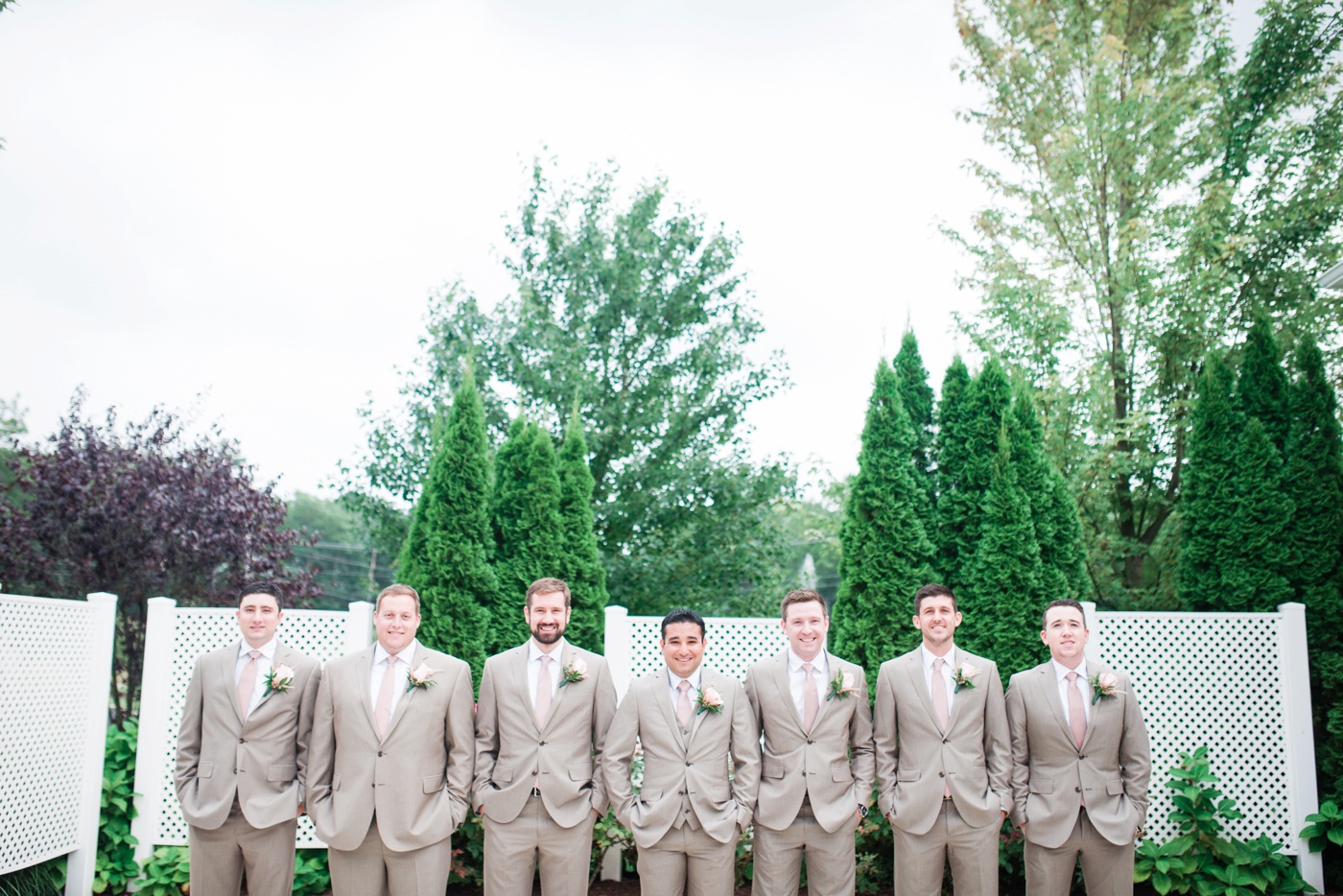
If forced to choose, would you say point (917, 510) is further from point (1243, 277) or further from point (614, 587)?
point (1243, 277)

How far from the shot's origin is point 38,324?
1902 centimetres

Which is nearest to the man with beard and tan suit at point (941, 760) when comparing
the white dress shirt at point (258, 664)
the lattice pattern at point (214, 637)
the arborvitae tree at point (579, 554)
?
the white dress shirt at point (258, 664)

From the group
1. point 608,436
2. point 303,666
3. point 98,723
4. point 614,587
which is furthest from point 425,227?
point 303,666

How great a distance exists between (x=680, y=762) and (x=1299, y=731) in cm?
473

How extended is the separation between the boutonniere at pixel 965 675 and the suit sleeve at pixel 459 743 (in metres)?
2.28

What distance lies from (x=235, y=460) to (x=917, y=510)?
7.21 meters

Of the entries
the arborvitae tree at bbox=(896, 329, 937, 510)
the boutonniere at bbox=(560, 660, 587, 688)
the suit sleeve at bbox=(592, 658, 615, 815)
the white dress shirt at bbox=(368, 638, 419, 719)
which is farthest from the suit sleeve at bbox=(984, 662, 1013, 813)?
the arborvitae tree at bbox=(896, 329, 937, 510)

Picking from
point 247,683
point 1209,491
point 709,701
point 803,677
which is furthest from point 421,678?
point 1209,491

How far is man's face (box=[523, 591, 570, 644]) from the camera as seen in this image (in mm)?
3830

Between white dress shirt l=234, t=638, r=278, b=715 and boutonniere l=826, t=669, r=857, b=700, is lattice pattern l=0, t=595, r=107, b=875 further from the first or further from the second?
boutonniere l=826, t=669, r=857, b=700

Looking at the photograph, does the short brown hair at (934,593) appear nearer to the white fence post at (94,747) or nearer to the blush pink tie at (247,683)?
the blush pink tie at (247,683)

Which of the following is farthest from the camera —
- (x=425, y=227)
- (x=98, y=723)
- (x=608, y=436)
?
(x=425, y=227)

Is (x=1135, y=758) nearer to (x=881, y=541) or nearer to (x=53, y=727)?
(x=881, y=541)

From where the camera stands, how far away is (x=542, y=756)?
3.70 m
